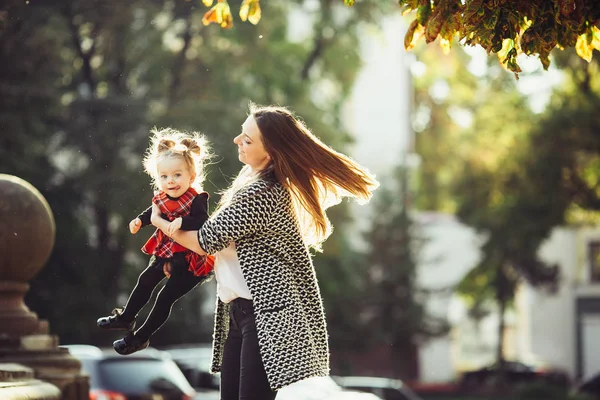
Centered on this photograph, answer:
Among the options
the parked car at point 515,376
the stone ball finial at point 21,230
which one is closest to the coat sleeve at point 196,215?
the stone ball finial at point 21,230

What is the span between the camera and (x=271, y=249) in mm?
4754

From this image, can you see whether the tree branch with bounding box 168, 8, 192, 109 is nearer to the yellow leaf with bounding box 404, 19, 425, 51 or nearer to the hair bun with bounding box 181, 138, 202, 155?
the yellow leaf with bounding box 404, 19, 425, 51

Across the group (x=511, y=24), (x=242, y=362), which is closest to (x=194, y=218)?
(x=242, y=362)

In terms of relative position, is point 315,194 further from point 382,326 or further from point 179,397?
point 382,326

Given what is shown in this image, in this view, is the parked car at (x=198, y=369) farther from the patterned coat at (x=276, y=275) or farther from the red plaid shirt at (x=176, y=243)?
the patterned coat at (x=276, y=275)

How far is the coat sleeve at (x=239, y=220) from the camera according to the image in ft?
15.3

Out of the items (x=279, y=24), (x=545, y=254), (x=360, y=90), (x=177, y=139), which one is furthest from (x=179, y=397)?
(x=545, y=254)

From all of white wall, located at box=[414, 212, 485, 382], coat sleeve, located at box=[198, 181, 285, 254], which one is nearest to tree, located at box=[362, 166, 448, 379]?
white wall, located at box=[414, 212, 485, 382]

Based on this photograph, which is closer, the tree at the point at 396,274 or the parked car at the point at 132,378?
the parked car at the point at 132,378

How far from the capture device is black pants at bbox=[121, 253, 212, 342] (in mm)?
5035

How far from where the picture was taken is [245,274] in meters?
4.71

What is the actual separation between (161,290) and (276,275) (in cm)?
69

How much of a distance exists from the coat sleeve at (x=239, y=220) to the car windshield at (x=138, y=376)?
7.70 metres

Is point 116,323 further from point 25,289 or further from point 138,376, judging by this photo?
point 138,376
